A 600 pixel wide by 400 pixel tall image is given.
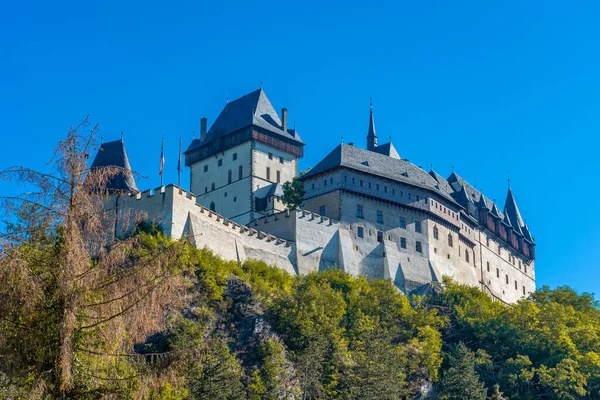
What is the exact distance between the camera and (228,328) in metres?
53.2

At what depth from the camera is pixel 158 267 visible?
17.5m

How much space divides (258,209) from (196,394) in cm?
3699

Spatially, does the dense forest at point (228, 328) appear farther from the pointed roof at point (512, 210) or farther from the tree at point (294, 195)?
the pointed roof at point (512, 210)

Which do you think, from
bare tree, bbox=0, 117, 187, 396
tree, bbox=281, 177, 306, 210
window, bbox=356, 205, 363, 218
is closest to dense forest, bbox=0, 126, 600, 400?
bare tree, bbox=0, 117, 187, 396

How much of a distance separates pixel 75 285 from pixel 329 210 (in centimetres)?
5506

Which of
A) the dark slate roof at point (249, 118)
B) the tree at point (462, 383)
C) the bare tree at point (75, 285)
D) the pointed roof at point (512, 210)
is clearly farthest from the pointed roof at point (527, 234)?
the bare tree at point (75, 285)

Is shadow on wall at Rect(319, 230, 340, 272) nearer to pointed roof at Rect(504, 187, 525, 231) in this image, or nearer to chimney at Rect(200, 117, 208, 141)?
chimney at Rect(200, 117, 208, 141)

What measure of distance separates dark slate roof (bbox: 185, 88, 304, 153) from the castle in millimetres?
124

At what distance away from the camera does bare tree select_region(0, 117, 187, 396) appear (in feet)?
54.3

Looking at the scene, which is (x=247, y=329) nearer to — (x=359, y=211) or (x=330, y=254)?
(x=330, y=254)

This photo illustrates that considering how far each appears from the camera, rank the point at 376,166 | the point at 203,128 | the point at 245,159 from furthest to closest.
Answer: the point at 203,128
the point at 245,159
the point at 376,166

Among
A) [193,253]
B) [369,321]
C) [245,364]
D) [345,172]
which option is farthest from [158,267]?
[345,172]

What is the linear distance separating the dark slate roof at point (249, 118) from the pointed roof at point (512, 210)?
29.3 meters

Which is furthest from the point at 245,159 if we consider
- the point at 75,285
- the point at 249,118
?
the point at 75,285
